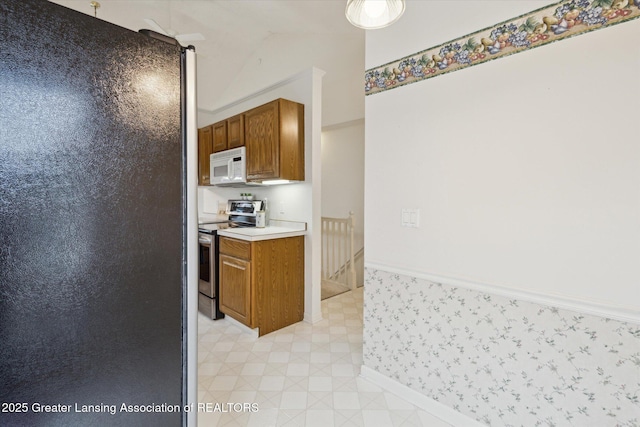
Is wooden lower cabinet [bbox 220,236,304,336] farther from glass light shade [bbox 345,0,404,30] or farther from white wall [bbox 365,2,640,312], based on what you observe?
glass light shade [bbox 345,0,404,30]

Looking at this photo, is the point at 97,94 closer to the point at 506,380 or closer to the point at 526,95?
the point at 526,95

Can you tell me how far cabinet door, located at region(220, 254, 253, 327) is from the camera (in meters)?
2.62

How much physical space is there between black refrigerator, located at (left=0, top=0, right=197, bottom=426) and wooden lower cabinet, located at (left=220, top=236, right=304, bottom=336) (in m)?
1.62

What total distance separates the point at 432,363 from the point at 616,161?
1.30m

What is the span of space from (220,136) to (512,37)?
308 centimetres

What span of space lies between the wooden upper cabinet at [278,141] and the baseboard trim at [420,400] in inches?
71.2

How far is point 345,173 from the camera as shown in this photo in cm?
504

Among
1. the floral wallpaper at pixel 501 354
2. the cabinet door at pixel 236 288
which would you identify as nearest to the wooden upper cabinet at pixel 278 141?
the cabinet door at pixel 236 288

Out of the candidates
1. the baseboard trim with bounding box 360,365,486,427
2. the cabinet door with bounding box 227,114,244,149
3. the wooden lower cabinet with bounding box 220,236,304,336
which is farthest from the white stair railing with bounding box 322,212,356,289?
the baseboard trim with bounding box 360,365,486,427

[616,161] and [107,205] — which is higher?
[616,161]

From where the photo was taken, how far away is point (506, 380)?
144 cm

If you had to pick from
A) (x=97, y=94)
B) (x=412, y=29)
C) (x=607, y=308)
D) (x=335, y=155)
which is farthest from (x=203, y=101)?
(x=607, y=308)

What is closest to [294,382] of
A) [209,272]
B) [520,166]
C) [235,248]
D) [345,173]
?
[235,248]

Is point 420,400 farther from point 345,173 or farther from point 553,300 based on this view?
point 345,173
